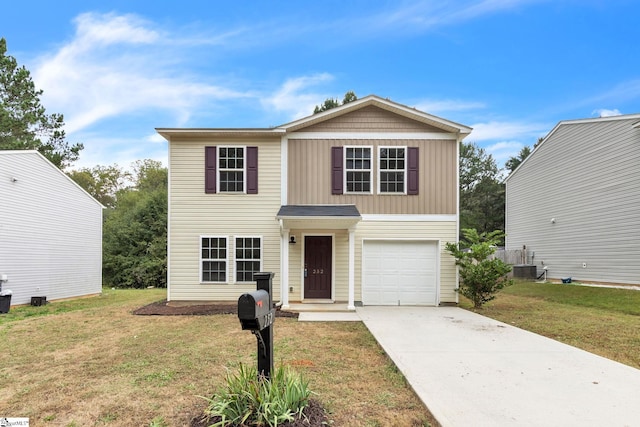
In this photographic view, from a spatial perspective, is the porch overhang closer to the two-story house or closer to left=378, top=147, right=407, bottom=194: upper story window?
the two-story house

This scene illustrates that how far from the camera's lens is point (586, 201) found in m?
15.1

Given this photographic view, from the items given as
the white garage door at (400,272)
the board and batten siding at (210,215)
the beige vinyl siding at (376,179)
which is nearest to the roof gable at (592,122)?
the beige vinyl siding at (376,179)

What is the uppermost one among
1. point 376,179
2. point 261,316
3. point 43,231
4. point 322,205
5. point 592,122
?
point 592,122

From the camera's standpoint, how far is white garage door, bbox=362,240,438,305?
1102 cm

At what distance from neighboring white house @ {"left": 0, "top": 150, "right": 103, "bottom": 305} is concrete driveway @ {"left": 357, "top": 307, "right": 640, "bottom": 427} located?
11587mm

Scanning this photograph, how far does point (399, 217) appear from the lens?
36.2 feet

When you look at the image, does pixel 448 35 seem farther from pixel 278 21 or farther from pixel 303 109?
pixel 303 109

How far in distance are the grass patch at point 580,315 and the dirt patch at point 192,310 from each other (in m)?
5.76

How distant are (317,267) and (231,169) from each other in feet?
13.0

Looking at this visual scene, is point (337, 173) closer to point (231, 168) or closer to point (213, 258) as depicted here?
point (231, 168)

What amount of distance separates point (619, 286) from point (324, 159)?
11822 mm

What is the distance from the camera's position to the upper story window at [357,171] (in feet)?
36.4

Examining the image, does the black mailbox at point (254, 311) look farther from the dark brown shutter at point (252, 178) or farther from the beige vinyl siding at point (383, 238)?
the dark brown shutter at point (252, 178)

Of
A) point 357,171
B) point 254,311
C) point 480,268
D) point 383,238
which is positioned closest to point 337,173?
point 357,171
